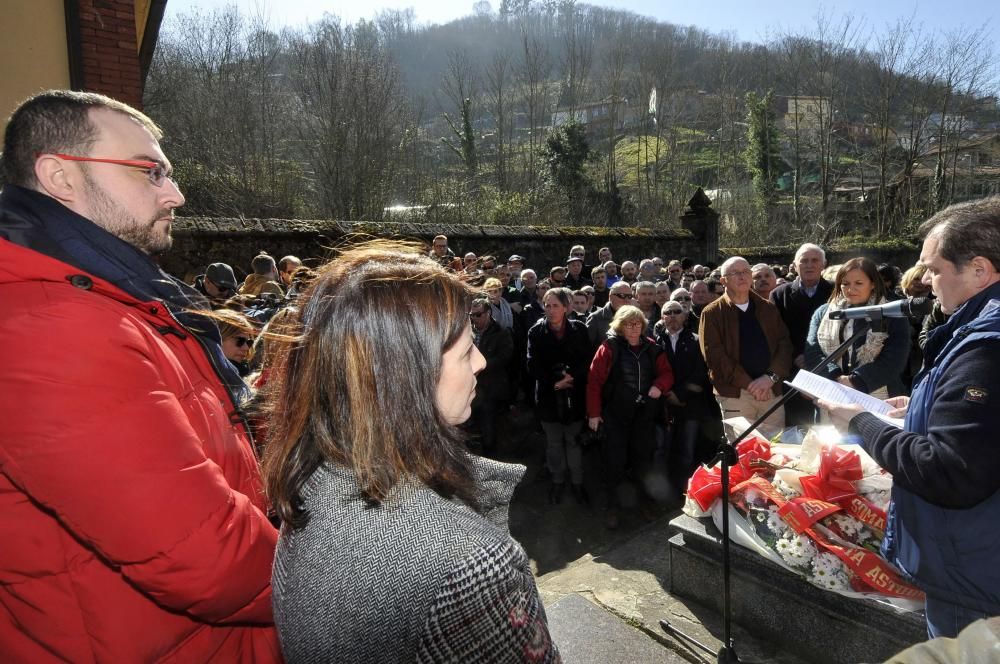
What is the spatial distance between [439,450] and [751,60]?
151 ft

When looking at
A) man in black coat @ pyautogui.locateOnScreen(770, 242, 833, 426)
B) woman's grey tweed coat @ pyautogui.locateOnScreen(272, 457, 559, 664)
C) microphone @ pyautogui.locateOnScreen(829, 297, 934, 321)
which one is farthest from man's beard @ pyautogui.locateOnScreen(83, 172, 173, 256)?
man in black coat @ pyautogui.locateOnScreen(770, 242, 833, 426)

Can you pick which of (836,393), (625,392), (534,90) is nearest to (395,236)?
(625,392)

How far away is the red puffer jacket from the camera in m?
1.11

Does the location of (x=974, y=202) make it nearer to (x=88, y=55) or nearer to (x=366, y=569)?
(x=366, y=569)

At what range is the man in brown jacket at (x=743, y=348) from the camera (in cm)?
497

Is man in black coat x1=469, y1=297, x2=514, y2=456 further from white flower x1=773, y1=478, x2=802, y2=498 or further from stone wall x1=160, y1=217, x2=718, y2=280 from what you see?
white flower x1=773, y1=478, x2=802, y2=498

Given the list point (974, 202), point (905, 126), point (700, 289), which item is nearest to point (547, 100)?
point (905, 126)

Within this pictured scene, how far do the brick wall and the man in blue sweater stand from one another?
689 cm

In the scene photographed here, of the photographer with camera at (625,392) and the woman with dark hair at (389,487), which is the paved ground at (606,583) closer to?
the photographer with camera at (625,392)

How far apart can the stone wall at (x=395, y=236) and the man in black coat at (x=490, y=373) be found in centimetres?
152

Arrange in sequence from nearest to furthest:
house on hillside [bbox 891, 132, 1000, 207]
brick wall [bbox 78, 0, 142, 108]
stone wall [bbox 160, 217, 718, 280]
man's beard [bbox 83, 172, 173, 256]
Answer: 1. man's beard [bbox 83, 172, 173, 256]
2. brick wall [bbox 78, 0, 142, 108]
3. stone wall [bbox 160, 217, 718, 280]
4. house on hillside [bbox 891, 132, 1000, 207]

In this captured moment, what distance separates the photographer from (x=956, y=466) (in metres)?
1.75

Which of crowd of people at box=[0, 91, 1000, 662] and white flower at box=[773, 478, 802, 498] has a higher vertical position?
crowd of people at box=[0, 91, 1000, 662]

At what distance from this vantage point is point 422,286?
1.17 metres
